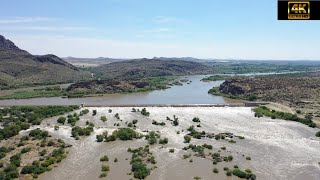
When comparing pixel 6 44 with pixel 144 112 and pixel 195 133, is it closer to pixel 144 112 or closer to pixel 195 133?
pixel 144 112

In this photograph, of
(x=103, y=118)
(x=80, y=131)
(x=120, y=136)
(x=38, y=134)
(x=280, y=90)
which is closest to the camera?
(x=120, y=136)

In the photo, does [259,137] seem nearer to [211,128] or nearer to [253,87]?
[211,128]

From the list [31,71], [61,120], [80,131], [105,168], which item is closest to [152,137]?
[80,131]

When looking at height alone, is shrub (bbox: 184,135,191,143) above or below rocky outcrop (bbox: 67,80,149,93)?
below

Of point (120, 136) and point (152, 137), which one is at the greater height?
point (120, 136)

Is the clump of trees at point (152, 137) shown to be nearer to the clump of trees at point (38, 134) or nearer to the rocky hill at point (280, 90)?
the clump of trees at point (38, 134)

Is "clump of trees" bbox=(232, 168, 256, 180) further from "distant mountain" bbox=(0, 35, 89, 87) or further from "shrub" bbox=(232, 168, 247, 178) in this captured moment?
"distant mountain" bbox=(0, 35, 89, 87)

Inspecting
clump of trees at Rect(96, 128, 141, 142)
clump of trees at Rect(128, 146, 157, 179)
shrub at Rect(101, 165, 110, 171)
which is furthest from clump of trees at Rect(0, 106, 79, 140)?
shrub at Rect(101, 165, 110, 171)

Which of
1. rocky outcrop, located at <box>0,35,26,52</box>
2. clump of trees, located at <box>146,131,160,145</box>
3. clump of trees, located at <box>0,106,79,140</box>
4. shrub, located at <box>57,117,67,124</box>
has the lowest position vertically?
clump of trees, located at <box>146,131,160,145</box>
